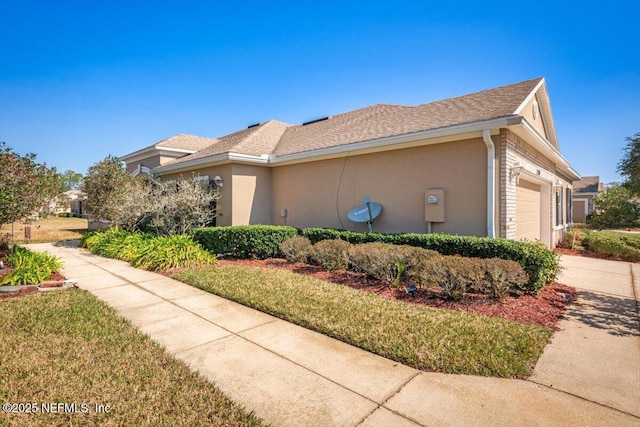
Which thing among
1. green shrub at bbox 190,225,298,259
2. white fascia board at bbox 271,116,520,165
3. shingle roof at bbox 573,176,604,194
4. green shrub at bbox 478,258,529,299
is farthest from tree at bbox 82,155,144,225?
shingle roof at bbox 573,176,604,194

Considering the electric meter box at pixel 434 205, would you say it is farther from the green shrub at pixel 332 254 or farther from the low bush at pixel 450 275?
the low bush at pixel 450 275

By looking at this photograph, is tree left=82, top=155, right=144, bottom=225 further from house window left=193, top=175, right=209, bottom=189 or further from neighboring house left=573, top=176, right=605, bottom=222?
neighboring house left=573, top=176, right=605, bottom=222

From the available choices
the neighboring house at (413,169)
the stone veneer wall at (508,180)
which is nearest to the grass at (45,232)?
the neighboring house at (413,169)

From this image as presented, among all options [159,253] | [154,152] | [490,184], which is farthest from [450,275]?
[154,152]

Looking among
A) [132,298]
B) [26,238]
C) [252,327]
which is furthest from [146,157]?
[252,327]

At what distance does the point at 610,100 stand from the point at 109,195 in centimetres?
2276

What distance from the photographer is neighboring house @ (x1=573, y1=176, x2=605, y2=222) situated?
32875 mm

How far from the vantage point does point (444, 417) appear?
262 centimetres

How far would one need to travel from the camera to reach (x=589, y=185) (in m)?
36.3

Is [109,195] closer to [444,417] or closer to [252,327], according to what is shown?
[252,327]

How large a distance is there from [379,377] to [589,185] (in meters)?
45.4

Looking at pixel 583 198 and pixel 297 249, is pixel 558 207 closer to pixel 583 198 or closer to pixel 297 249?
pixel 297 249

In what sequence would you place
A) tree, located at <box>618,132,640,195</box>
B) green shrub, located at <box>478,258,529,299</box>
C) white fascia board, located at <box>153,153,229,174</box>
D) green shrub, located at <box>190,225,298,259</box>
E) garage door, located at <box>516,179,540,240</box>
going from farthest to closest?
tree, located at <box>618,132,640,195</box> < white fascia board, located at <box>153,153,229,174</box> < green shrub, located at <box>190,225,298,259</box> < garage door, located at <box>516,179,540,240</box> < green shrub, located at <box>478,258,529,299</box>

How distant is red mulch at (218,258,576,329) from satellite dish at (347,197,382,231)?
2.32 m
